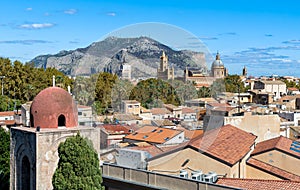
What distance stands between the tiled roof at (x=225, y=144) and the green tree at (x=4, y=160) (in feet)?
25.0

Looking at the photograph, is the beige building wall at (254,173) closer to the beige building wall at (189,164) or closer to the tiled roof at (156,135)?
the beige building wall at (189,164)

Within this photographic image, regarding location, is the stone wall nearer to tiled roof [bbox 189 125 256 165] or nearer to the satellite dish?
the satellite dish

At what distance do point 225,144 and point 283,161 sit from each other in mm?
1995

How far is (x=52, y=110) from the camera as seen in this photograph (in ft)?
44.9

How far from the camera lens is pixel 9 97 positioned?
4847cm

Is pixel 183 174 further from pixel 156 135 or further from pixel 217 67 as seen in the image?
pixel 156 135

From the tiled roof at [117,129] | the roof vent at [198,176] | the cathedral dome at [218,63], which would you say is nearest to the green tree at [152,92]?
the cathedral dome at [218,63]

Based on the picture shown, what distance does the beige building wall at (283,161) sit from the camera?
1470 centimetres

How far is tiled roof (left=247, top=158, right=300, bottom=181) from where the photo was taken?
14141 millimetres

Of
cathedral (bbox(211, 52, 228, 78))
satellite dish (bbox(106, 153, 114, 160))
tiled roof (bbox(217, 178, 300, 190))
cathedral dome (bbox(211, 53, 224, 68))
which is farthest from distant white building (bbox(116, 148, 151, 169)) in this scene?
cathedral dome (bbox(211, 53, 224, 68))

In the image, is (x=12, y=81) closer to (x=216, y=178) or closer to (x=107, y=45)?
(x=107, y=45)

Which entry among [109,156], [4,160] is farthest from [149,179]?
[4,160]

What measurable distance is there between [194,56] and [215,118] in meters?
3.85

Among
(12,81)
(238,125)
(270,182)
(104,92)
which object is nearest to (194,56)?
(270,182)
